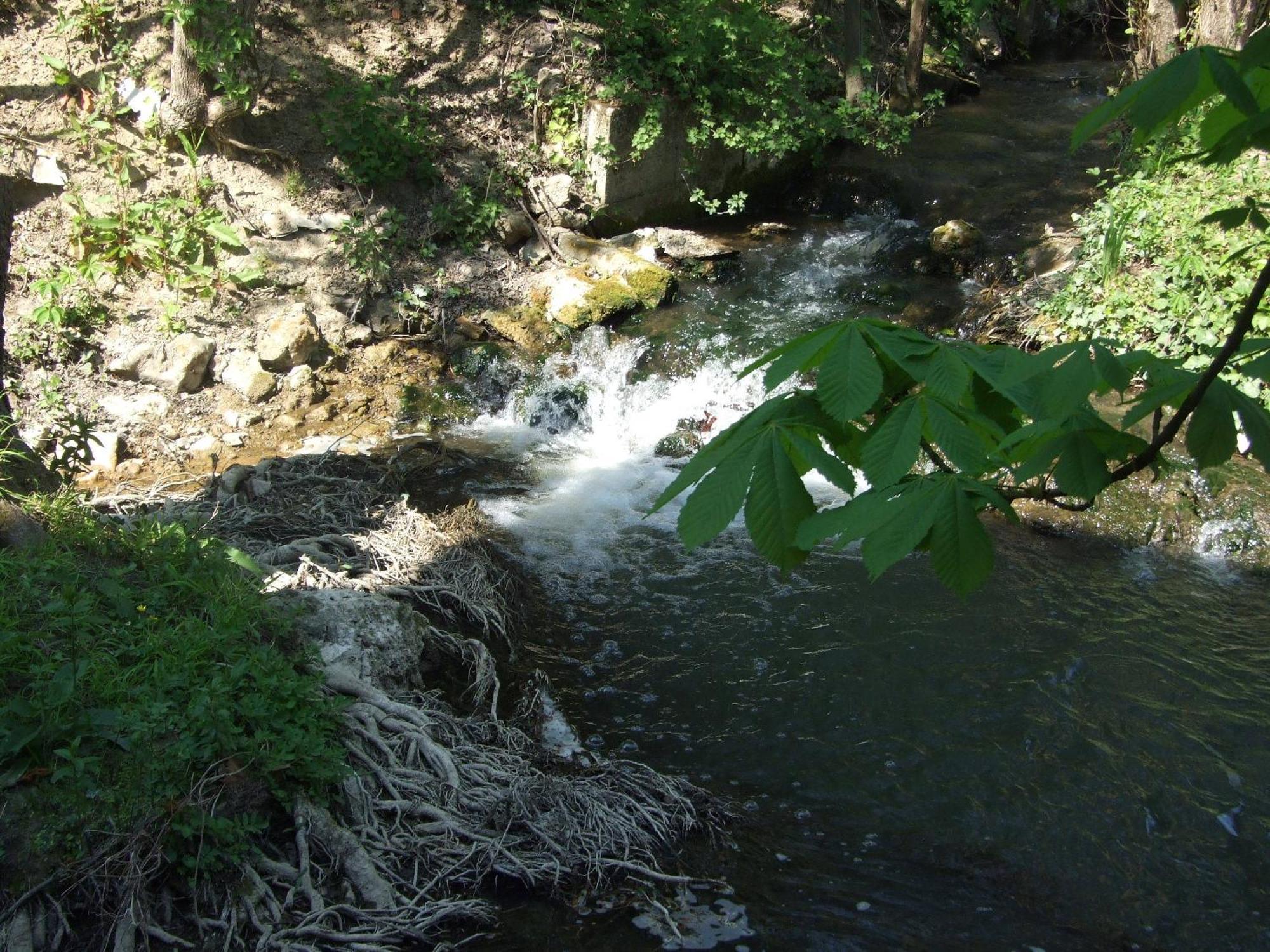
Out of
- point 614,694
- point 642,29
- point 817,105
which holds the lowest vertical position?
point 614,694

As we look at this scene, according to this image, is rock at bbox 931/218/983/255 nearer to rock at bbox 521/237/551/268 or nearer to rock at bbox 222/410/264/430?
rock at bbox 521/237/551/268

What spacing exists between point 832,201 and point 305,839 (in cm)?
1084

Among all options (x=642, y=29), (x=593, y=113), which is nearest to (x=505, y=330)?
(x=593, y=113)

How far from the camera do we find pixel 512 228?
10703mm

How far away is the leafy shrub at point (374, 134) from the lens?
33.9ft

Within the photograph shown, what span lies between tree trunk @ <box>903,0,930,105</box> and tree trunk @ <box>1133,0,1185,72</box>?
2.95m

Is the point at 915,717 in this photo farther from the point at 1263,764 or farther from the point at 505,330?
the point at 505,330

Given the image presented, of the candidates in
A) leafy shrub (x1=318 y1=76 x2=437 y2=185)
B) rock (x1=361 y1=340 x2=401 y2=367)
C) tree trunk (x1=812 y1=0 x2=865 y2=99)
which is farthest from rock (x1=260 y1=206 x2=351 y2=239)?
tree trunk (x1=812 y1=0 x2=865 y2=99)

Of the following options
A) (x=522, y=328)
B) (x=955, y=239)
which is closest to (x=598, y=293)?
(x=522, y=328)

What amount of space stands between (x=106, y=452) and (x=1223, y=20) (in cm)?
1078

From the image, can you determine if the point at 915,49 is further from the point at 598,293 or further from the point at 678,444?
the point at 678,444

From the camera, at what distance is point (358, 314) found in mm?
9609

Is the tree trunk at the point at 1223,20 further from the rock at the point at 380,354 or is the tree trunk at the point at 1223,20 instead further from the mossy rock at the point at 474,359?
the rock at the point at 380,354

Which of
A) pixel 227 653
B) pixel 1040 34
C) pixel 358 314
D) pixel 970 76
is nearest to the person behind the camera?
pixel 227 653
